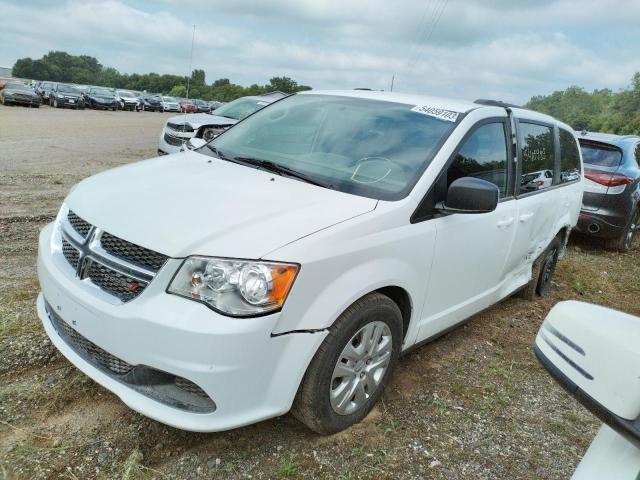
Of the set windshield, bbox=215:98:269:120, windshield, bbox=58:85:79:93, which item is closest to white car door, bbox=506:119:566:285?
windshield, bbox=215:98:269:120

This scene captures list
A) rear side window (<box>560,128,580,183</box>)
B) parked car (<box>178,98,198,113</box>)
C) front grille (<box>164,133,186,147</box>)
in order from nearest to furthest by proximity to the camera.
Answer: rear side window (<box>560,128,580,183</box>), parked car (<box>178,98,198,113</box>), front grille (<box>164,133,186,147</box>)

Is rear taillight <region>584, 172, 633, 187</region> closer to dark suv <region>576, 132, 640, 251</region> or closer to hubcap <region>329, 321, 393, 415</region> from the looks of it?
dark suv <region>576, 132, 640, 251</region>

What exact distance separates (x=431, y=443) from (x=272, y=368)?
1110 millimetres

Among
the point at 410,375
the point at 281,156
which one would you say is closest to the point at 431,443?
the point at 410,375

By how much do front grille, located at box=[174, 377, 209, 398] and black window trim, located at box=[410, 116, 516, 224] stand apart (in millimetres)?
1343

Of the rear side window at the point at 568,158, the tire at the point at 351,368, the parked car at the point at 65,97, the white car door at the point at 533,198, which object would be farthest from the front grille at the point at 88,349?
the parked car at the point at 65,97

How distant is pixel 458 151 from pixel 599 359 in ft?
6.82

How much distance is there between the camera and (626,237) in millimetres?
7602

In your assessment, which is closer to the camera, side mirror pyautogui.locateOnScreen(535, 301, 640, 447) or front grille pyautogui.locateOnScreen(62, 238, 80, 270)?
side mirror pyautogui.locateOnScreen(535, 301, 640, 447)

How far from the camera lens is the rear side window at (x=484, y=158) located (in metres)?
3.11

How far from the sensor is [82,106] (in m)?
38.0

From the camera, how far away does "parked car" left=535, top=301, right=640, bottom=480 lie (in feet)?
3.72

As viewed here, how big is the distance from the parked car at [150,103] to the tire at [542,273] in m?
43.7

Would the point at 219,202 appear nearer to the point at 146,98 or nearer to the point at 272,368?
the point at 272,368
